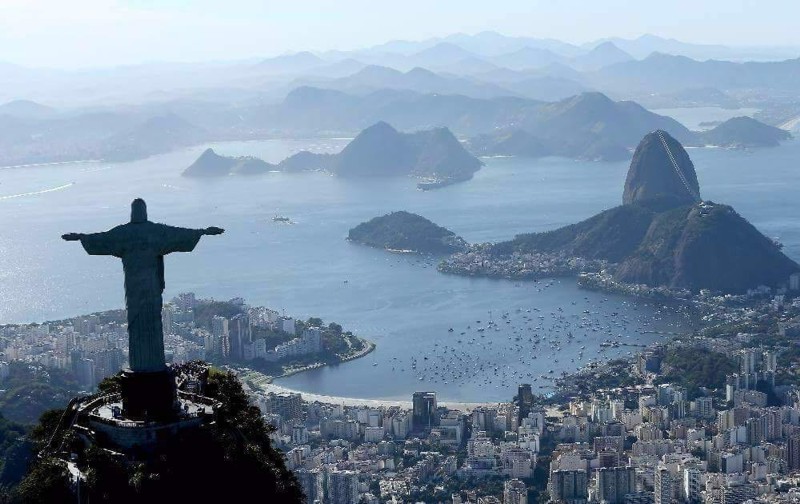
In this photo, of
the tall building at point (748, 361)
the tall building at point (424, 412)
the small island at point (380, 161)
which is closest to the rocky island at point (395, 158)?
the small island at point (380, 161)

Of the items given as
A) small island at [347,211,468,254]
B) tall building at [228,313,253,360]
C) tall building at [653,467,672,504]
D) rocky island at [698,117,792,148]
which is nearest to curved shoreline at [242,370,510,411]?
tall building at [228,313,253,360]

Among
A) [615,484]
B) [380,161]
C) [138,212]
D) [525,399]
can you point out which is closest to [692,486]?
[615,484]

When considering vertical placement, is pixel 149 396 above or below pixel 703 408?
above

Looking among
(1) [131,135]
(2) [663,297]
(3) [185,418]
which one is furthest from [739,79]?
(3) [185,418]

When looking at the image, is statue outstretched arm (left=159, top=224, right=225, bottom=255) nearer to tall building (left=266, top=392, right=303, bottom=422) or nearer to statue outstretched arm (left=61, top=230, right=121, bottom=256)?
statue outstretched arm (left=61, top=230, right=121, bottom=256)

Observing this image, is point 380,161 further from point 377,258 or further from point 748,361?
point 748,361

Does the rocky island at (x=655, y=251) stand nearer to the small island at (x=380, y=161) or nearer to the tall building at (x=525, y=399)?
the tall building at (x=525, y=399)

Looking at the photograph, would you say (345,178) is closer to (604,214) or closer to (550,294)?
(604,214)
